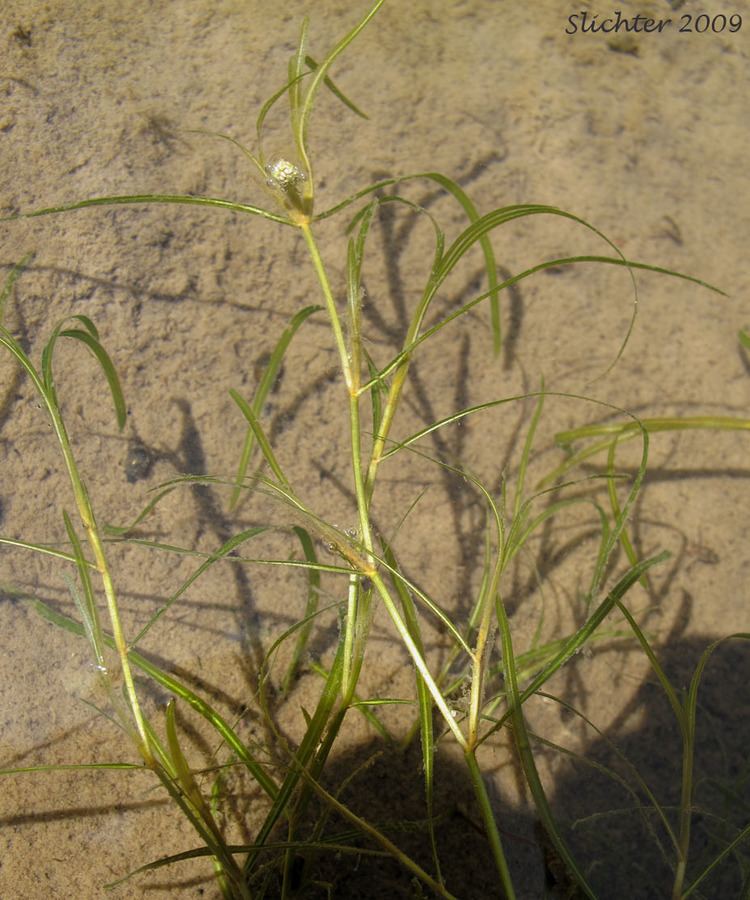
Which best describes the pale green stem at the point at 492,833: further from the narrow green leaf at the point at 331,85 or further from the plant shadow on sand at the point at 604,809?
the narrow green leaf at the point at 331,85

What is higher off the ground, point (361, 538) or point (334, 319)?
point (334, 319)

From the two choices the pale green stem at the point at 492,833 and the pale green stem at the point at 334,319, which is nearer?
the pale green stem at the point at 492,833

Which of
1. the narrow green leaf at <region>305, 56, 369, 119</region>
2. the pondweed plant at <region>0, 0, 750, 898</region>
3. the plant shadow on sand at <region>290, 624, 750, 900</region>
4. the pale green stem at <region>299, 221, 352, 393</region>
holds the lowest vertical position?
the plant shadow on sand at <region>290, 624, 750, 900</region>

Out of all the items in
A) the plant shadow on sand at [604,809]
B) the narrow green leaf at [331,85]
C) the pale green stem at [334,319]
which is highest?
→ the narrow green leaf at [331,85]

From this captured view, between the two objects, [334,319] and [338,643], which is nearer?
[334,319]

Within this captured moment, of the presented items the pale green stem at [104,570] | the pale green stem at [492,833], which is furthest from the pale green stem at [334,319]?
the pale green stem at [492,833]

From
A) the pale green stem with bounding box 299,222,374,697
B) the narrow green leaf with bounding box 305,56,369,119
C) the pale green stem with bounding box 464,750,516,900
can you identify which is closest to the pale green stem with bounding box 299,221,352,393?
the pale green stem with bounding box 299,222,374,697

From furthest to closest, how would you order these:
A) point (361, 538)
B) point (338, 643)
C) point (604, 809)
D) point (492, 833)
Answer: point (604, 809) → point (338, 643) → point (361, 538) → point (492, 833)

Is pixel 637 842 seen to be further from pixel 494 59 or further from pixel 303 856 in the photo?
pixel 494 59

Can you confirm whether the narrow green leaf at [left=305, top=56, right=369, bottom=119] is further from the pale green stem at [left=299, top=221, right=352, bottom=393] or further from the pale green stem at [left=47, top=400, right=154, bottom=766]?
the pale green stem at [left=47, top=400, right=154, bottom=766]

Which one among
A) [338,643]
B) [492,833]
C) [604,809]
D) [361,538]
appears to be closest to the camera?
[492,833]

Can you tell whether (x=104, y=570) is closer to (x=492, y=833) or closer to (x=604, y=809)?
(x=492, y=833)

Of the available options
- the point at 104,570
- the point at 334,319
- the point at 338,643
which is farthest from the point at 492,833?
the point at 334,319

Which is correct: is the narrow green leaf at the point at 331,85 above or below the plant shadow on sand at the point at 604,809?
above
